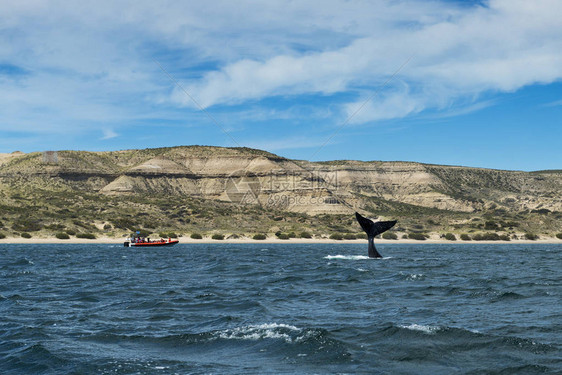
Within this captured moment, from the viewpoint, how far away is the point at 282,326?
18.3 m

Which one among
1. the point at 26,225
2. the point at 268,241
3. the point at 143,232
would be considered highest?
the point at 26,225

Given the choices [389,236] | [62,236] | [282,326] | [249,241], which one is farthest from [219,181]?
A: [282,326]

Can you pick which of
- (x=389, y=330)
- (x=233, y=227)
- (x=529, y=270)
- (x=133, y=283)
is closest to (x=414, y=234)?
(x=233, y=227)

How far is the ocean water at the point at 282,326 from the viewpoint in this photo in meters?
14.0

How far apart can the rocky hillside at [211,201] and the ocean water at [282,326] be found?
8144 cm

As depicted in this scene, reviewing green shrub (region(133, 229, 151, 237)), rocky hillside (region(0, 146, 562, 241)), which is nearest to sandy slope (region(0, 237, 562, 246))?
rocky hillside (region(0, 146, 562, 241))

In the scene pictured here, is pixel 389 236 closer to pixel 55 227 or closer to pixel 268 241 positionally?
pixel 268 241

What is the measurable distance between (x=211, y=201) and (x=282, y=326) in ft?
469

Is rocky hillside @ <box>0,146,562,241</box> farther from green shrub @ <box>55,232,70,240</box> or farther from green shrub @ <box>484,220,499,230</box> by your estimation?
green shrub @ <box>55,232,70,240</box>

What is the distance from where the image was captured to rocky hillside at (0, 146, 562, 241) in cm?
11756

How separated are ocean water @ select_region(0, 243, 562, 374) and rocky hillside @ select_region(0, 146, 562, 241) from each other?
81.4 meters

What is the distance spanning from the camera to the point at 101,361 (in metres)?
14.0

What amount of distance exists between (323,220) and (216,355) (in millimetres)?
124962

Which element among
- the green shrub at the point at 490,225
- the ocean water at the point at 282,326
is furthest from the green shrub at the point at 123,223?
the green shrub at the point at 490,225
